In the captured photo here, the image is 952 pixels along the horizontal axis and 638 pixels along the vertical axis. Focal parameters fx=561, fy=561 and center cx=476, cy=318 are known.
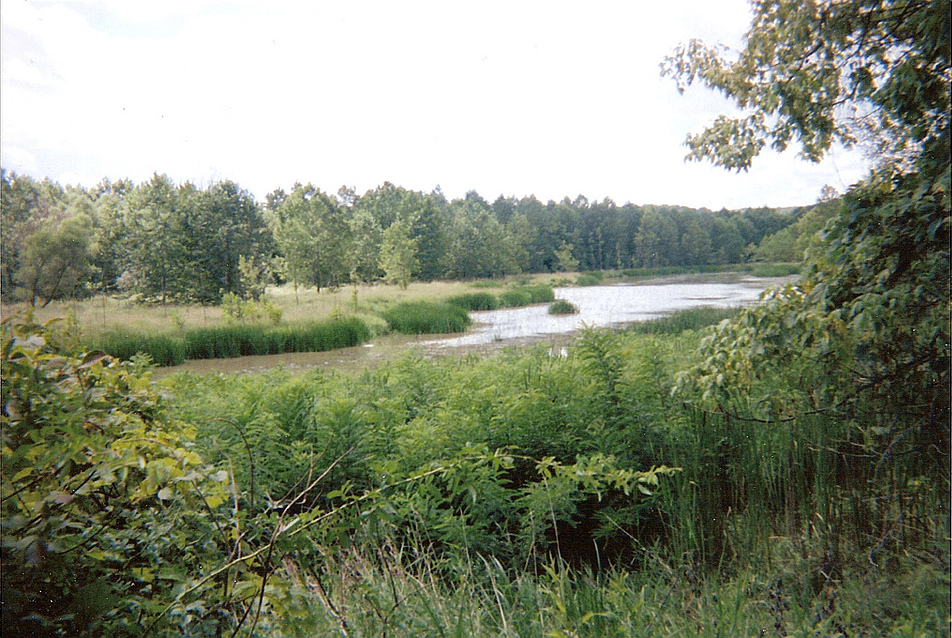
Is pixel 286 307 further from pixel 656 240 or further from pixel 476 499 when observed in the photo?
pixel 656 240

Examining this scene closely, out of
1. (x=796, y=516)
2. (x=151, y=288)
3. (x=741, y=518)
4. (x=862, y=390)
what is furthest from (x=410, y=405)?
(x=862, y=390)

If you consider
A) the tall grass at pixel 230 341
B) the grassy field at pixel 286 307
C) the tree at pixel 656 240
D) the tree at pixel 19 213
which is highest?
the tree at pixel 19 213

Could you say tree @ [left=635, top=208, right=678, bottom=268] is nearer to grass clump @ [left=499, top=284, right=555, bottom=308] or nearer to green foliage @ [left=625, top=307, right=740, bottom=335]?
green foliage @ [left=625, top=307, right=740, bottom=335]

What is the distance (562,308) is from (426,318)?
2.26 m

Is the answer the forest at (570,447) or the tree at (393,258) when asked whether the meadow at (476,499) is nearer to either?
the forest at (570,447)

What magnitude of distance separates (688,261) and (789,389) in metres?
2.33

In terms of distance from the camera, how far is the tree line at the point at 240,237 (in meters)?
2.63

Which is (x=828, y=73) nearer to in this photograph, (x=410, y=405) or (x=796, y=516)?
(x=796, y=516)

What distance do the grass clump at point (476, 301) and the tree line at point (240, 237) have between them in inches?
100

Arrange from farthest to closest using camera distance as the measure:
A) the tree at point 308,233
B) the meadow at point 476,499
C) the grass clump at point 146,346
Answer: the tree at point 308,233
the grass clump at point 146,346
the meadow at point 476,499

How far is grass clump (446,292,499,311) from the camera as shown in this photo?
11.2 metres

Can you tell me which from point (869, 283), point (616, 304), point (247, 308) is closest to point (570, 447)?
point (869, 283)

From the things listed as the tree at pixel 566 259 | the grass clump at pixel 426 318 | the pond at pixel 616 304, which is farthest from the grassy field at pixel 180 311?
the tree at pixel 566 259

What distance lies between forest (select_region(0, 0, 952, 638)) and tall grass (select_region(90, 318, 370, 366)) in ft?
0.80
